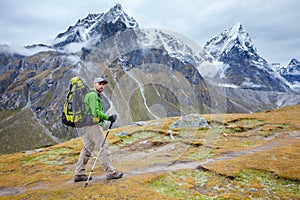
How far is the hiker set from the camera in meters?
11.3

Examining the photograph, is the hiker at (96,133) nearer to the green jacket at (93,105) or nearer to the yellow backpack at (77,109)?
the green jacket at (93,105)

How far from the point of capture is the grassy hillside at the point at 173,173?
A: 10.6 m

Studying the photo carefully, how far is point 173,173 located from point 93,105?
6.12 metres

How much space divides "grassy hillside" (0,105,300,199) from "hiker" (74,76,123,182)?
586mm

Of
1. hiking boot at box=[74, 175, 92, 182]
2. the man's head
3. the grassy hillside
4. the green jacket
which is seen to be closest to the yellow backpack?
the green jacket

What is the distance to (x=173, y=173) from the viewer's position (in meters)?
13.2

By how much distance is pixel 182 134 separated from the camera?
25547 millimetres

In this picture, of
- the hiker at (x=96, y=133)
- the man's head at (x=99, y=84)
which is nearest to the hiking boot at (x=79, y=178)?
the hiker at (x=96, y=133)

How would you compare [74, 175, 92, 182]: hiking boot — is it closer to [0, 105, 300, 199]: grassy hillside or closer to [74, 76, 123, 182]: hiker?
[74, 76, 123, 182]: hiker

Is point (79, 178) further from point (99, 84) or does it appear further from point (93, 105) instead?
point (99, 84)

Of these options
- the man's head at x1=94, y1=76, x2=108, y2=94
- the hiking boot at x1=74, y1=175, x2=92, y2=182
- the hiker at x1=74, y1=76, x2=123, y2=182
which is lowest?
the hiking boot at x1=74, y1=175, x2=92, y2=182

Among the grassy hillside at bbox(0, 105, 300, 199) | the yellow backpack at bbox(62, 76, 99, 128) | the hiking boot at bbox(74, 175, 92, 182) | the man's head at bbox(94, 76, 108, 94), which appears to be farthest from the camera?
the hiking boot at bbox(74, 175, 92, 182)

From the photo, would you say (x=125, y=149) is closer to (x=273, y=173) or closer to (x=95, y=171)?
(x=95, y=171)

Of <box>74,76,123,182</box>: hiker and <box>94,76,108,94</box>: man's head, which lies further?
<box>94,76,108,94</box>: man's head
